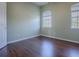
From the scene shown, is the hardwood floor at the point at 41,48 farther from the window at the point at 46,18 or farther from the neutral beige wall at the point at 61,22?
the window at the point at 46,18

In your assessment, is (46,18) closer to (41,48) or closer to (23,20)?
(23,20)

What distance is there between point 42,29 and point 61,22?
1.65 ft

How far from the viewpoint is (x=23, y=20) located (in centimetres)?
186

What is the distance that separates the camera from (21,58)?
5.45 feet

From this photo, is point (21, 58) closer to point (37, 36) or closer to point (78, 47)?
point (37, 36)

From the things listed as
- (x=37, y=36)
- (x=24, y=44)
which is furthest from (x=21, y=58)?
(x=37, y=36)

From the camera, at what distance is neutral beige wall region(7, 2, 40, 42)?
183cm

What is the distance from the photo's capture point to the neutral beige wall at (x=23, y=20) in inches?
72.1

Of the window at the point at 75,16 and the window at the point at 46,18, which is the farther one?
the window at the point at 46,18

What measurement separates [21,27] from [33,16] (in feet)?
1.26

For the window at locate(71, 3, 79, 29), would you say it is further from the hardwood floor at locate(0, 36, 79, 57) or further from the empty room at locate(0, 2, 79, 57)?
the hardwood floor at locate(0, 36, 79, 57)

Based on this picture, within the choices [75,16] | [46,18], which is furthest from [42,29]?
[75,16]

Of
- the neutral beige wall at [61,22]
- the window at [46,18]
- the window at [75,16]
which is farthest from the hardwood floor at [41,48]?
the window at [75,16]

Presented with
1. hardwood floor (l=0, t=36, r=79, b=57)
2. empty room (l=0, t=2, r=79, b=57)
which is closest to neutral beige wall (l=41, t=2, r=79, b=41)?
empty room (l=0, t=2, r=79, b=57)
